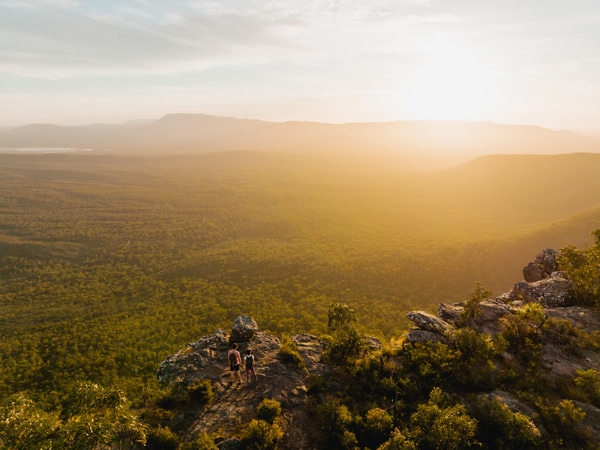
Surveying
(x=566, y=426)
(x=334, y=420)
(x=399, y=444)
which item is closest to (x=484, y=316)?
(x=566, y=426)

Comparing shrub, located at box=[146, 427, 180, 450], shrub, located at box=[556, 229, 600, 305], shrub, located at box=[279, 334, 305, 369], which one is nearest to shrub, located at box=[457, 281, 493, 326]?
shrub, located at box=[556, 229, 600, 305]

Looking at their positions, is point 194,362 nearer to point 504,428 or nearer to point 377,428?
point 377,428

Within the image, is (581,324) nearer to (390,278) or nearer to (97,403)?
(97,403)

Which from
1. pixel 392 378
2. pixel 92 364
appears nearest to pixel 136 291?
pixel 92 364

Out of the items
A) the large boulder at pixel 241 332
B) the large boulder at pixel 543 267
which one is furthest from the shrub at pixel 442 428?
the large boulder at pixel 543 267

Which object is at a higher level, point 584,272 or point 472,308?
point 584,272

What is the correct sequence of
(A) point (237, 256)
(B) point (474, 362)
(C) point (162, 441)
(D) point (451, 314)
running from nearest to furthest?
1. (C) point (162, 441)
2. (B) point (474, 362)
3. (D) point (451, 314)
4. (A) point (237, 256)

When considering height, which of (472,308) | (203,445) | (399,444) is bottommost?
(203,445)
